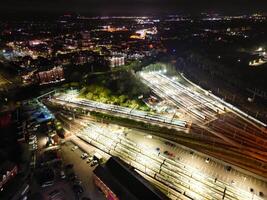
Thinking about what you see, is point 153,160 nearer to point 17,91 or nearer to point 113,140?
point 113,140

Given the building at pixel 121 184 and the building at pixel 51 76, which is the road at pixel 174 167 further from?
the building at pixel 51 76

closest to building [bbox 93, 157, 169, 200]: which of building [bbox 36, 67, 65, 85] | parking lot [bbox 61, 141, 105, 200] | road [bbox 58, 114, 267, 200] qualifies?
Result: parking lot [bbox 61, 141, 105, 200]

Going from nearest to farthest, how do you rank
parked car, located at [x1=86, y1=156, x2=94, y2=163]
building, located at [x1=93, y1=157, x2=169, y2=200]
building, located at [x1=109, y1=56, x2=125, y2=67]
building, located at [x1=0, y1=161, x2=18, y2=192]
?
building, located at [x1=93, y1=157, x2=169, y2=200] < building, located at [x1=0, y1=161, x2=18, y2=192] < parked car, located at [x1=86, y1=156, x2=94, y2=163] < building, located at [x1=109, y1=56, x2=125, y2=67]

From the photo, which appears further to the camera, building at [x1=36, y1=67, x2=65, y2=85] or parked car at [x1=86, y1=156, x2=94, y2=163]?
building at [x1=36, y1=67, x2=65, y2=85]

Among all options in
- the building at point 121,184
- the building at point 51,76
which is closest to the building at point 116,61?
the building at point 51,76

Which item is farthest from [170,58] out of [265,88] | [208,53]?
[265,88]

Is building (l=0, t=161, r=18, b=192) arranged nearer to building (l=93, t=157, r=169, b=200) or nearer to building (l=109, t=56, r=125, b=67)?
building (l=93, t=157, r=169, b=200)
